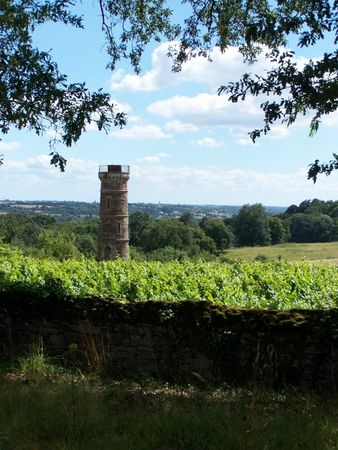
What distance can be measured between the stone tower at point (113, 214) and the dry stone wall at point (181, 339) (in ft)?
112

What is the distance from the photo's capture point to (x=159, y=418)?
4.68 m

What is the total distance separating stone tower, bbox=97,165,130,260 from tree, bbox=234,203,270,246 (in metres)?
57.7

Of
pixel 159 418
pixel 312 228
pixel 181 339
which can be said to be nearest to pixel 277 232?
pixel 312 228

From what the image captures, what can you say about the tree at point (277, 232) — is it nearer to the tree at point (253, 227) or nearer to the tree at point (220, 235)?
the tree at point (253, 227)

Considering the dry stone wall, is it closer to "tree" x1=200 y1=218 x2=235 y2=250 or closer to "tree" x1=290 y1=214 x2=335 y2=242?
"tree" x1=290 y1=214 x2=335 y2=242

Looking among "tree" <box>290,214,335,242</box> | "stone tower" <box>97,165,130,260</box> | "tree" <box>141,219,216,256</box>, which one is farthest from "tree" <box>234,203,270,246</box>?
"stone tower" <box>97,165,130,260</box>

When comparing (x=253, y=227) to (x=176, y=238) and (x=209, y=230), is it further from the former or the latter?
(x=176, y=238)

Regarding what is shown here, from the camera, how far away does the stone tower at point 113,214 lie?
42.0m

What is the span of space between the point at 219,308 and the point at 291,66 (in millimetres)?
3244

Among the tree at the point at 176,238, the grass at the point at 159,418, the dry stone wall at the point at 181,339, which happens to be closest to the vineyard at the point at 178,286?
the dry stone wall at the point at 181,339

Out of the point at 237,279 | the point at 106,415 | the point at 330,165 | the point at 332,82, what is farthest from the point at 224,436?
the point at 237,279

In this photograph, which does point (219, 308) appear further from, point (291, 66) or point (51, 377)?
point (291, 66)

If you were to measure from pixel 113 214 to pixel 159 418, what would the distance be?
1505 inches

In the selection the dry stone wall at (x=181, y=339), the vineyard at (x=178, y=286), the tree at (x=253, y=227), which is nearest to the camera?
the dry stone wall at (x=181, y=339)
